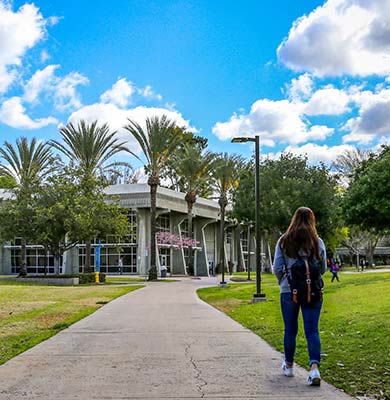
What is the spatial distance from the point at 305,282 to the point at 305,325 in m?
0.49

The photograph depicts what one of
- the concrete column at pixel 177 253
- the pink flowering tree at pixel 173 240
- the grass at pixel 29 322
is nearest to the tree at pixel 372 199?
the grass at pixel 29 322

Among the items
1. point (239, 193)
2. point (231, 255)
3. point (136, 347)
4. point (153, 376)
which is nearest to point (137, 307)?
point (136, 347)

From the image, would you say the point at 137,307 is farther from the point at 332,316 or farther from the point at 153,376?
the point at 153,376

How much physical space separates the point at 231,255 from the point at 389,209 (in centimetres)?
4841

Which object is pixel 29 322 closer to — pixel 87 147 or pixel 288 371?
pixel 288 371

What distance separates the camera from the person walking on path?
6.38 meters

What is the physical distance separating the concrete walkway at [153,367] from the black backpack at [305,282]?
886mm

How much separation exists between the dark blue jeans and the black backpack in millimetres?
99

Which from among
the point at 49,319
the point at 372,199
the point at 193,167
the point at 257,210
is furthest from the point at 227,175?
the point at 49,319

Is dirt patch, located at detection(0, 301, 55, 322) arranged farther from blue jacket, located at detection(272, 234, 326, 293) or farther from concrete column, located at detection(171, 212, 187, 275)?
concrete column, located at detection(171, 212, 187, 275)

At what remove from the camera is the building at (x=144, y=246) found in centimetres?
5484

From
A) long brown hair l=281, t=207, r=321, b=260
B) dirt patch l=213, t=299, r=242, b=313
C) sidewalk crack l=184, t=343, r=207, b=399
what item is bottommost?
sidewalk crack l=184, t=343, r=207, b=399

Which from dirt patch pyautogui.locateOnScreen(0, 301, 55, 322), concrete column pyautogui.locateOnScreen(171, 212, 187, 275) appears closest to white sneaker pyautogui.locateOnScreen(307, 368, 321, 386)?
dirt patch pyautogui.locateOnScreen(0, 301, 55, 322)

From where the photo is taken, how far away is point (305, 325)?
6441 millimetres
